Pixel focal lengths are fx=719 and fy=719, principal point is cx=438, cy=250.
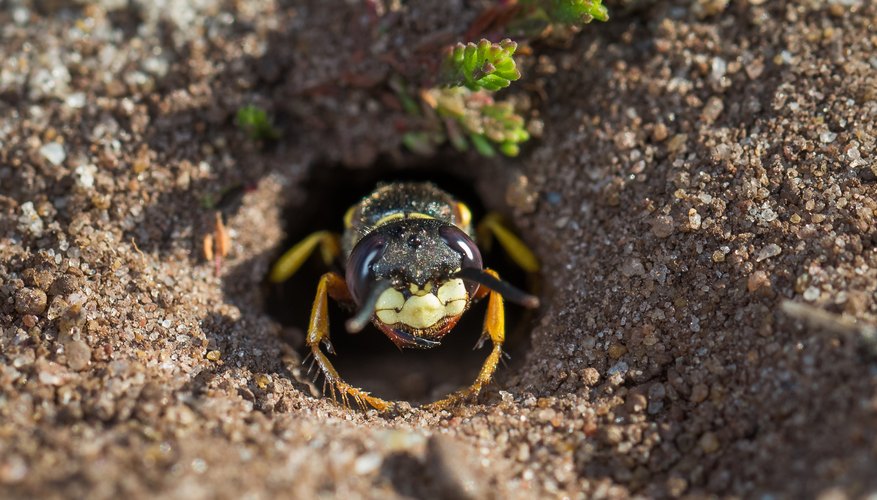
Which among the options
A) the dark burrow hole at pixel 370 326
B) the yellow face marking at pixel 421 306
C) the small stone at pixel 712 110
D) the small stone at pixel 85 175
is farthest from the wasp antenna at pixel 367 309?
the small stone at pixel 712 110

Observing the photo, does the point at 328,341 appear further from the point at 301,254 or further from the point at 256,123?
the point at 256,123

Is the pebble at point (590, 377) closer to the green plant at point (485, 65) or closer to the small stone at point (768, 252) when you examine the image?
the small stone at point (768, 252)

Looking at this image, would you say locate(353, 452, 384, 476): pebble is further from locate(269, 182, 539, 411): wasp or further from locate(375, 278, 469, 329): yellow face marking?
locate(375, 278, 469, 329): yellow face marking

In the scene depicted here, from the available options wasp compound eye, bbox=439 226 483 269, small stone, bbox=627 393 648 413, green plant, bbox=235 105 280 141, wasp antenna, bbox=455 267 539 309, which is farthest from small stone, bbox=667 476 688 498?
green plant, bbox=235 105 280 141

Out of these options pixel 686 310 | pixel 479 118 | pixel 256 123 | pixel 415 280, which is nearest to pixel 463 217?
pixel 479 118

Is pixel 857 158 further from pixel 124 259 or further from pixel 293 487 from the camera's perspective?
pixel 124 259

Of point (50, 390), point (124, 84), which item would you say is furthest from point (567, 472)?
point (124, 84)
